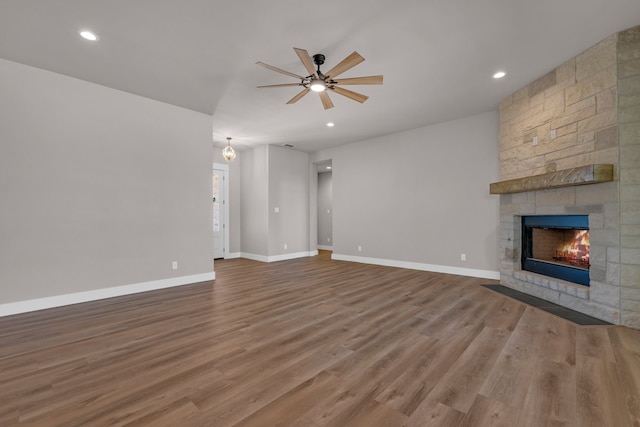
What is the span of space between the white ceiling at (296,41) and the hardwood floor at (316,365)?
3.01m

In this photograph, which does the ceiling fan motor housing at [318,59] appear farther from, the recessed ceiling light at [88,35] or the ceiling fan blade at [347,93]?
the recessed ceiling light at [88,35]

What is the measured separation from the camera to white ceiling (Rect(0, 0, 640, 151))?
2.44 metres

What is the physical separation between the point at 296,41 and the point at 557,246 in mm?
4447

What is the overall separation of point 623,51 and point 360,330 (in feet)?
13.2

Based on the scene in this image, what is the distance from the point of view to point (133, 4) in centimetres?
236

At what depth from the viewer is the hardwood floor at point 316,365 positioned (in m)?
1.60

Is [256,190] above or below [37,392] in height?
above

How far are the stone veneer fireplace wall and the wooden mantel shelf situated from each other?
5.9 inches

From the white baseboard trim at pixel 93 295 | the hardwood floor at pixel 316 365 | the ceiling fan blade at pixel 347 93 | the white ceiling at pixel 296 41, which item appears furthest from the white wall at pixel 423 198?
the white baseboard trim at pixel 93 295

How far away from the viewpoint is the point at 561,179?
3236mm

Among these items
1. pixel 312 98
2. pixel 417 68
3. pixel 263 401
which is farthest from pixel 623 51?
pixel 263 401

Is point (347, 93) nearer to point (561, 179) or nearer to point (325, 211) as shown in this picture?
point (561, 179)

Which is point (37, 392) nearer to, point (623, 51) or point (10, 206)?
point (10, 206)

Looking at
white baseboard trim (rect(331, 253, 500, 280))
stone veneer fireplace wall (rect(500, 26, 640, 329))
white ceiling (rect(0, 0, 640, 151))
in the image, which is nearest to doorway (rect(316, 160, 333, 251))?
white baseboard trim (rect(331, 253, 500, 280))
